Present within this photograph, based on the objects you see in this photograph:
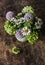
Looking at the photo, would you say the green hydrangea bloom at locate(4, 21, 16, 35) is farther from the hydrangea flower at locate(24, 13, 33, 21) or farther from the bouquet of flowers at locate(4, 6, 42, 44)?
the hydrangea flower at locate(24, 13, 33, 21)

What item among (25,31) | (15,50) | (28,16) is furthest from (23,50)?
(28,16)

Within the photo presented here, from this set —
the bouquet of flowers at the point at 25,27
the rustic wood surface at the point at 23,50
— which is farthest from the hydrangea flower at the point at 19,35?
the rustic wood surface at the point at 23,50

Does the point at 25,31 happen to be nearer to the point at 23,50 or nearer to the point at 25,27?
the point at 25,27

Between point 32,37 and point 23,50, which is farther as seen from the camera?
point 23,50

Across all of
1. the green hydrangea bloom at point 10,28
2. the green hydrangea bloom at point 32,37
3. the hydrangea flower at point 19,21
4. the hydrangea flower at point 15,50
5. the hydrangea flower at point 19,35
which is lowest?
the hydrangea flower at point 15,50

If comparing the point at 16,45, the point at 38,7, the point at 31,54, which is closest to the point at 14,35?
the point at 16,45

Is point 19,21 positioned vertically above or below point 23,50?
above

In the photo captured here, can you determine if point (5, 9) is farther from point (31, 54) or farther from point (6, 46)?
point (31, 54)

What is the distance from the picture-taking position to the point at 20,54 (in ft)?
5.82

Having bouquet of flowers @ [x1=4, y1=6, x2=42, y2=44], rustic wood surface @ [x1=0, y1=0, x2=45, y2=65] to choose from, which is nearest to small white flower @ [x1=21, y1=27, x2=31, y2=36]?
bouquet of flowers @ [x1=4, y1=6, x2=42, y2=44]

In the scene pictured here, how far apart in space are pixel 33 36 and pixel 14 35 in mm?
230

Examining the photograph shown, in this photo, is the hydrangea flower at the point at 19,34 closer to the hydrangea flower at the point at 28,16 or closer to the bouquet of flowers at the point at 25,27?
the bouquet of flowers at the point at 25,27

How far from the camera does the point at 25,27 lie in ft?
5.56

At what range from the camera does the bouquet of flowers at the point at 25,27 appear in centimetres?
169
